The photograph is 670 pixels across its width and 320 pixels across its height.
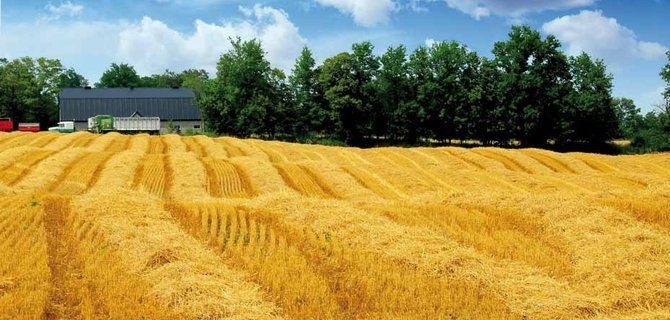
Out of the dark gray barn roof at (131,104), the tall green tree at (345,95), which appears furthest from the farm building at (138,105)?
the tall green tree at (345,95)

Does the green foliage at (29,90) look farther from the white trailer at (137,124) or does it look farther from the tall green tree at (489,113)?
the tall green tree at (489,113)

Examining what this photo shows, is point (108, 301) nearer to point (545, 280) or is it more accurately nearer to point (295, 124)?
point (545, 280)

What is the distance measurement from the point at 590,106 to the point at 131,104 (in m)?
69.2

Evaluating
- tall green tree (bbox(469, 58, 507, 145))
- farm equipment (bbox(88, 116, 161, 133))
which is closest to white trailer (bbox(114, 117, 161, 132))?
farm equipment (bbox(88, 116, 161, 133))

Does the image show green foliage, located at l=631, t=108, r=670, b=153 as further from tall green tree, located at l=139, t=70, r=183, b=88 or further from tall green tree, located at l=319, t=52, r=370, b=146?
tall green tree, located at l=139, t=70, r=183, b=88

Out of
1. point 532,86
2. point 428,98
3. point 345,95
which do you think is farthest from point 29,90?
point 532,86

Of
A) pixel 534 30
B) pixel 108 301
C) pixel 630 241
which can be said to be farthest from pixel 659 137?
pixel 108 301

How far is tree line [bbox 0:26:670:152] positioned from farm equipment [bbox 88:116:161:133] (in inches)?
290

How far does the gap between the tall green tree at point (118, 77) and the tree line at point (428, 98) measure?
7674 centimetres

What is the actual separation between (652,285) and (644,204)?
6946 mm

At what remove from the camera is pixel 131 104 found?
3696 inches

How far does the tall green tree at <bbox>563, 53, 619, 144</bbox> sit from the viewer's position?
66375 millimetres

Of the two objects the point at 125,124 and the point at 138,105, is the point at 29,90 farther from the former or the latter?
the point at 125,124

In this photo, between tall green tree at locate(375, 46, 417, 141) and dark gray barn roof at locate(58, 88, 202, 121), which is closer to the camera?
tall green tree at locate(375, 46, 417, 141)
